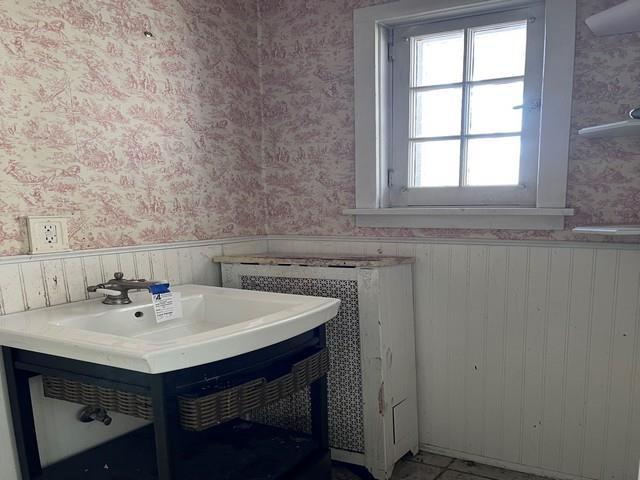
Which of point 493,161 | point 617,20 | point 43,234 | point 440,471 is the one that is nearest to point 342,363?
point 440,471

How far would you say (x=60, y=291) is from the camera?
1.39m

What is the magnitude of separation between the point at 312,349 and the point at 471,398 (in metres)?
0.83

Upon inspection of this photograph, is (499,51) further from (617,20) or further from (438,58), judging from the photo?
(617,20)

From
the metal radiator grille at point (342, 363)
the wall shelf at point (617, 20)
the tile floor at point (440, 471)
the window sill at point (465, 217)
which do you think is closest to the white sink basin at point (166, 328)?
the metal radiator grille at point (342, 363)

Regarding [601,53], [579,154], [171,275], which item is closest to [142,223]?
[171,275]

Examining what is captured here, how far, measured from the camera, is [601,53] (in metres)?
1.53

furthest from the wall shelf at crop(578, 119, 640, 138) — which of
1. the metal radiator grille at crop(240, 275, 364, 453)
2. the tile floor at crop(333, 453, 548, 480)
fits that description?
the tile floor at crop(333, 453, 548, 480)

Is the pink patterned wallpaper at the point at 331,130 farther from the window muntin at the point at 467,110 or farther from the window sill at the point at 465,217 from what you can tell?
the window muntin at the point at 467,110

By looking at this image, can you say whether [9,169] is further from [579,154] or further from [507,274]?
[579,154]

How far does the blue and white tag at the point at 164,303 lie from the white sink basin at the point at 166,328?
0.33ft

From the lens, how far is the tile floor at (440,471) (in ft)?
5.68

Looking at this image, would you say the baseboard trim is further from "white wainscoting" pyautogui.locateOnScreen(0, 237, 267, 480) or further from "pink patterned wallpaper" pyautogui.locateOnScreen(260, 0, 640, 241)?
"pink patterned wallpaper" pyautogui.locateOnScreen(260, 0, 640, 241)

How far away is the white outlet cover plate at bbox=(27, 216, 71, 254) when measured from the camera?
131cm

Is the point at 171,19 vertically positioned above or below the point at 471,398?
above
